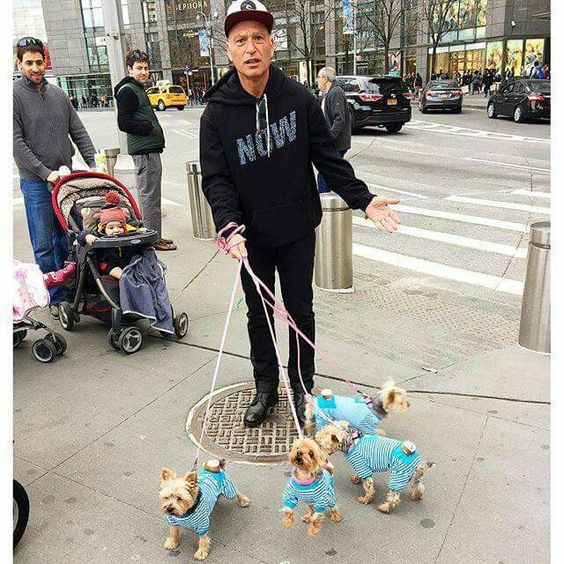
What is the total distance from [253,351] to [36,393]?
1.65m

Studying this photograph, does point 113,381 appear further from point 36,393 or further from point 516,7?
point 516,7

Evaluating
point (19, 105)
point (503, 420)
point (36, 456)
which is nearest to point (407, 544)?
point (503, 420)

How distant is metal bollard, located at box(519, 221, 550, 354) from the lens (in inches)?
180

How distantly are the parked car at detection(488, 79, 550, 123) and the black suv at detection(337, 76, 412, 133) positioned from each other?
511 cm

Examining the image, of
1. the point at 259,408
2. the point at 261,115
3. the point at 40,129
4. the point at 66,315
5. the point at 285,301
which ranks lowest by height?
the point at 259,408

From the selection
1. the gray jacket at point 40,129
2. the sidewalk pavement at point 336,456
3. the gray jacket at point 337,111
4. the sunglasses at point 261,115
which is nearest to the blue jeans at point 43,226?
the gray jacket at point 40,129

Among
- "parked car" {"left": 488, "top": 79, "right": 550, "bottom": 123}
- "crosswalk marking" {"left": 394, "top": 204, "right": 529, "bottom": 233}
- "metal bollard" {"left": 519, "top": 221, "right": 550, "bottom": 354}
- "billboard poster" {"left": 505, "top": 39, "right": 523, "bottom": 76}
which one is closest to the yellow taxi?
"billboard poster" {"left": 505, "top": 39, "right": 523, "bottom": 76}

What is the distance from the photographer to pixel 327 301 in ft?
18.9

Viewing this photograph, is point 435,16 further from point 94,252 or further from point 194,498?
point 194,498

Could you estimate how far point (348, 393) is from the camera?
4043mm

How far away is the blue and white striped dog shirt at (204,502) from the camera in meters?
2.59

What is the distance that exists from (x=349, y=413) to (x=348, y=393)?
99cm

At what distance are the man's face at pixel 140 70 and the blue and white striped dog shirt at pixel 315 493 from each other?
5.30m

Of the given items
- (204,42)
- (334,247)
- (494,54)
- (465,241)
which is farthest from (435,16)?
(334,247)
